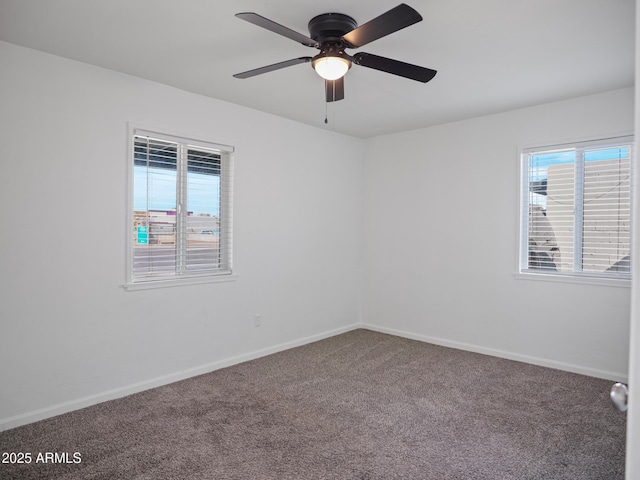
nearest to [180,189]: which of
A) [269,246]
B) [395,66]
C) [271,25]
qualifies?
[269,246]

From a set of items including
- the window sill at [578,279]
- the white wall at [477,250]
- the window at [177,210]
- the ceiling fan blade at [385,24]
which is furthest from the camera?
the white wall at [477,250]

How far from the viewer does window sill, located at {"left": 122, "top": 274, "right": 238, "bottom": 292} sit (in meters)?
3.22

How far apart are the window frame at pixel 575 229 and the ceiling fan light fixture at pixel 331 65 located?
8.23 ft

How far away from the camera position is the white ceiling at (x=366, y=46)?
86.7 inches

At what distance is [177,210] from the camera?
141 inches

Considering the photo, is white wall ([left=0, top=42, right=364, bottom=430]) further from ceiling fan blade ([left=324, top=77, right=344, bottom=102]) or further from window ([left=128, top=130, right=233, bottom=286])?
ceiling fan blade ([left=324, top=77, right=344, bottom=102])

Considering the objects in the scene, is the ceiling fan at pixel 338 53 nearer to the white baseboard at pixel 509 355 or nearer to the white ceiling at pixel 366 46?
the white ceiling at pixel 366 46

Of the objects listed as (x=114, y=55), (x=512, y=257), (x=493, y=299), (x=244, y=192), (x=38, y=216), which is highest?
(x=114, y=55)

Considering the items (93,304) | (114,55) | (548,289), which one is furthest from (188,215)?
(548,289)

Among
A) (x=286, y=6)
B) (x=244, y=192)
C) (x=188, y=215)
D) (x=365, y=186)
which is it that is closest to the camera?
(x=286, y=6)

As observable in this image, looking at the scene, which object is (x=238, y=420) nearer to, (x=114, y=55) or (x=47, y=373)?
(x=47, y=373)

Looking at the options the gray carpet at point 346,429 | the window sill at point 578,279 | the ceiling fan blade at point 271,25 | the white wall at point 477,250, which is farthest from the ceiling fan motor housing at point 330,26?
the window sill at point 578,279

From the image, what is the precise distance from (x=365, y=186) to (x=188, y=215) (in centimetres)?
250

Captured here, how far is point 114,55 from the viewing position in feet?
9.18
